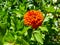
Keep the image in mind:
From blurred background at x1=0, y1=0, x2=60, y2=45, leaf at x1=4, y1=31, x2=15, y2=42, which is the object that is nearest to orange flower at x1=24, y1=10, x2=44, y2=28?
blurred background at x1=0, y1=0, x2=60, y2=45

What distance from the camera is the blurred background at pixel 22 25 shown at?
144cm

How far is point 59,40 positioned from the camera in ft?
6.26

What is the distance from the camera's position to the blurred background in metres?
1.44

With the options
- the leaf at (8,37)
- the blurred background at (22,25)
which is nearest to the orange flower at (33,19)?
the blurred background at (22,25)

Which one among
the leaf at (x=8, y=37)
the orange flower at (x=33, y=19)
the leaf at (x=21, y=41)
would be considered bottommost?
the leaf at (x=21, y=41)

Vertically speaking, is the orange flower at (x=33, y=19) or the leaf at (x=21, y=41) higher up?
the orange flower at (x=33, y=19)

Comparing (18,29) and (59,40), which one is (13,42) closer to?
(18,29)

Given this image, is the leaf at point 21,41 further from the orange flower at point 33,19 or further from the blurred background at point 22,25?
the orange flower at point 33,19

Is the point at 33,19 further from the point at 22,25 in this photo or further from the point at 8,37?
the point at 8,37

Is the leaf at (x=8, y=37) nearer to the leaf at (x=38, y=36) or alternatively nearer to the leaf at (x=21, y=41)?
the leaf at (x=21, y=41)

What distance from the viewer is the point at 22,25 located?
147 centimetres

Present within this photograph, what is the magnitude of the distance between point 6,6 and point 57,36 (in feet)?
1.81

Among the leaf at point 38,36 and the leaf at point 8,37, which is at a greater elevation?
the leaf at point 8,37

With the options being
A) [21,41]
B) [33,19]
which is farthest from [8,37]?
[33,19]
